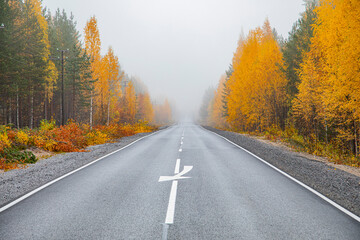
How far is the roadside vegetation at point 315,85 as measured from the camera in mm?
10578

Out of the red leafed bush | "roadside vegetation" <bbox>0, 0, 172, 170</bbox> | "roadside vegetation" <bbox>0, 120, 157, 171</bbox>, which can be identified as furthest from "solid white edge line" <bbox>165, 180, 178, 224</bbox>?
the red leafed bush

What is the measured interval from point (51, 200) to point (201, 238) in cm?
369

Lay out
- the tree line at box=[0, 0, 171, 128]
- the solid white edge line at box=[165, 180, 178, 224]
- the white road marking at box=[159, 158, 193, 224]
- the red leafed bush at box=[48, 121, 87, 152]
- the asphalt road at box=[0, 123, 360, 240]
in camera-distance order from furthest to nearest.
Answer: the tree line at box=[0, 0, 171, 128], the red leafed bush at box=[48, 121, 87, 152], the white road marking at box=[159, 158, 193, 224], the solid white edge line at box=[165, 180, 178, 224], the asphalt road at box=[0, 123, 360, 240]

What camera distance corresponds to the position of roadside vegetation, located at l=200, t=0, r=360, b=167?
34.7 ft

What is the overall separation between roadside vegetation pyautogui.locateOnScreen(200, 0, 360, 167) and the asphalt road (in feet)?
22.4

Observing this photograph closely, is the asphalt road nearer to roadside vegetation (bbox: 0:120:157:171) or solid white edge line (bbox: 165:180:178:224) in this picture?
solid white edge line (bbox: 165:180:178:224)

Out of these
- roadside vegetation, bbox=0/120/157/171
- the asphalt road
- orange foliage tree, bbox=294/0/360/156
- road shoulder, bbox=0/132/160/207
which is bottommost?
road shoulder, bbox=0/132/160/207

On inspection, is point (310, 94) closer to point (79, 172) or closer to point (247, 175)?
point (247, 175)

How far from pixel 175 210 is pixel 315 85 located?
1342cm

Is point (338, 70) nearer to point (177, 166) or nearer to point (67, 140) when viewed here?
point (177, 166)

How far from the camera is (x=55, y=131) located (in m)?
14.7

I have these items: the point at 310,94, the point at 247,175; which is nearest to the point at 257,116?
the point at 310,94

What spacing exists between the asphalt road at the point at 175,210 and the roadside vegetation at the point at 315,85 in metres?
6.81

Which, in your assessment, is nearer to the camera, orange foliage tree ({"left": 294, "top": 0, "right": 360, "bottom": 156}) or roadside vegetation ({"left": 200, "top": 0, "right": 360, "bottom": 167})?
orange foliage tree ({"left": 294, "top": 0, "right": 360, "bottom": 156})
